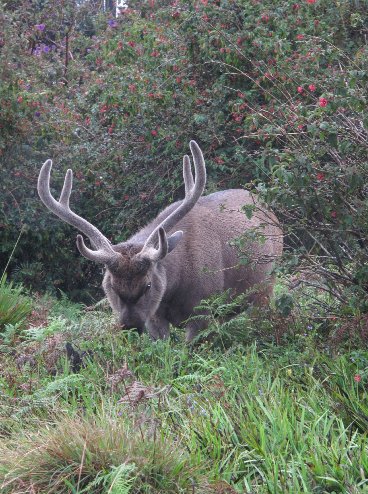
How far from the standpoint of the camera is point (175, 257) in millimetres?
9234

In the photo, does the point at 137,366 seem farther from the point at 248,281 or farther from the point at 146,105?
the point at 146,105

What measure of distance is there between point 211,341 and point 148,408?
7.67ft

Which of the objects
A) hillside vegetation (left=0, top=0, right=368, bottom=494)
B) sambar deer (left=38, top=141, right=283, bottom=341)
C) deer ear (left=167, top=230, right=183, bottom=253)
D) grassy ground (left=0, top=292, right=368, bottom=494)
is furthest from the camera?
deer ear (left=167, top=230, right=183, bottom=253)

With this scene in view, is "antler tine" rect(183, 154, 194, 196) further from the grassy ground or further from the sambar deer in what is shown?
the grassy ground

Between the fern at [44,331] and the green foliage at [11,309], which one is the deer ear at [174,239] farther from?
the green foliage at [11,309]

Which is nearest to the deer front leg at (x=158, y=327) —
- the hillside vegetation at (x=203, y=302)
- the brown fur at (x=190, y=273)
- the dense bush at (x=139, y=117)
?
the brown fur at (x=190, y=273)

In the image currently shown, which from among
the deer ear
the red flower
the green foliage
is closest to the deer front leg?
the deer ear

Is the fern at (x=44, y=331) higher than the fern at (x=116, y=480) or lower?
lower

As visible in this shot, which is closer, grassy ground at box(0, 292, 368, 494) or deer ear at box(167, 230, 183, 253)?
grassy ground at box(0, 292, 368, 494)

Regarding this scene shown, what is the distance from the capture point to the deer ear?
890 centimetres

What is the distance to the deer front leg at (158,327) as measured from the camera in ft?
29.8

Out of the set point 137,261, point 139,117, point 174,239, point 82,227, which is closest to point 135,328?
point 137,261

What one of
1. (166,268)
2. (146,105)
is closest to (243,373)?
(166,268)

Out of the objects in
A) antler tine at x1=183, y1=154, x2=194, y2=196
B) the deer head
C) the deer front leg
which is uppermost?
antler tine at x1=183, y1=154, x2=194, y2=196
